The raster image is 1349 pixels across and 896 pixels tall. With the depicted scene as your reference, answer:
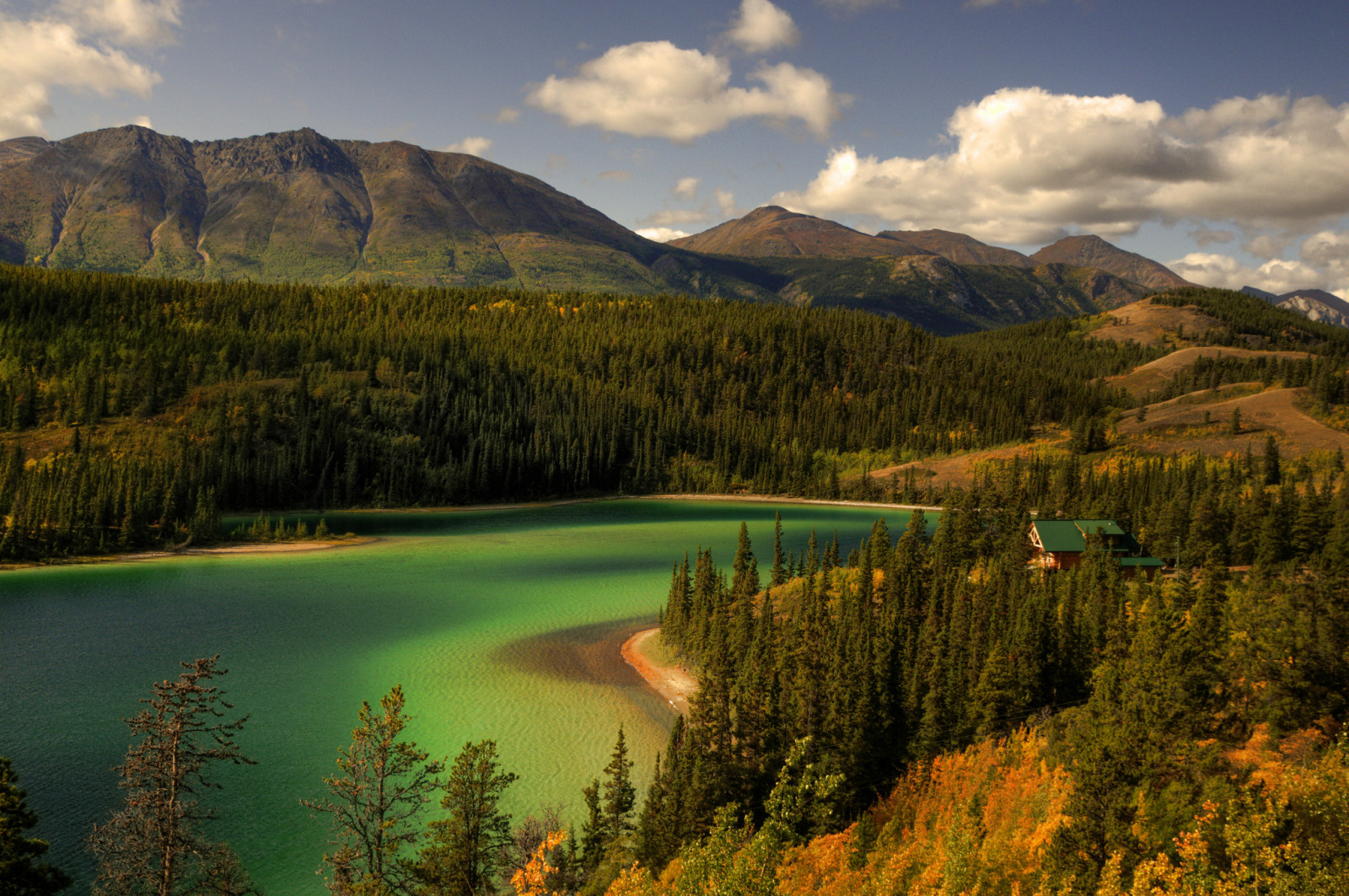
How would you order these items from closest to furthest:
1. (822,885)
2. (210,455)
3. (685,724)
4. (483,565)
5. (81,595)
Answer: (822,885)
(685,724)
(81,595)
(483,565)
(210,455)

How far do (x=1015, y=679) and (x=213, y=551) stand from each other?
3763 inches

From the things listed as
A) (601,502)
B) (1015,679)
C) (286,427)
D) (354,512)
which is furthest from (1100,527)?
(286,427)

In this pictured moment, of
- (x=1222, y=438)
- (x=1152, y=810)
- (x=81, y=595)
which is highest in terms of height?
(x=1222, y=438)

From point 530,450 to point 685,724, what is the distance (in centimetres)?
13043

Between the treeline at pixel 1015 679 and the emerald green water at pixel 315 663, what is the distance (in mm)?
6832

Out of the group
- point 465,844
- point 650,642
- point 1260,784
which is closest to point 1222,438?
point 650,642

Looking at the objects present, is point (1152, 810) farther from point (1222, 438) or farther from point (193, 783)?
point (1222, 438)

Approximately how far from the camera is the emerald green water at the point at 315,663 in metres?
34.5

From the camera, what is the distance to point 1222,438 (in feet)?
490

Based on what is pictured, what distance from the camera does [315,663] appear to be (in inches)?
2119

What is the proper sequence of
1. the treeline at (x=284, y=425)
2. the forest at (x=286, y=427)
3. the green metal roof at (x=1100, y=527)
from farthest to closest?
1. the treeline at (x=284, y=425)
2. the forest at (x=286, y=427)
3. the green metal roof at (x=1100, y=527)

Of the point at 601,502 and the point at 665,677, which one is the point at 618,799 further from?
the point at 601,502

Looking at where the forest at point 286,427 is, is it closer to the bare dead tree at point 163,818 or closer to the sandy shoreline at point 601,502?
the sandy shoreline at point 601,502

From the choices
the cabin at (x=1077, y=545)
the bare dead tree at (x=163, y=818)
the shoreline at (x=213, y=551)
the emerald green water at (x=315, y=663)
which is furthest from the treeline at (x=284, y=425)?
the cabin at (x=1077, y=545)
